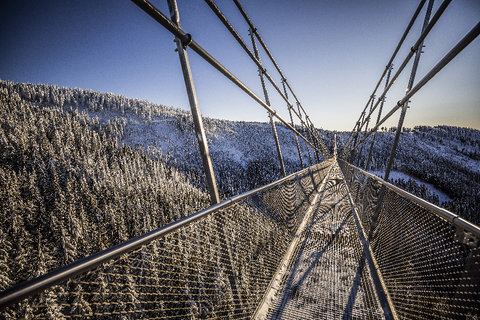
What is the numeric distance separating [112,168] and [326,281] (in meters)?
81.3

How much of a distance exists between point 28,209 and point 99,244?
36177 mm

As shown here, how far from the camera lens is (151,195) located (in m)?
58.4

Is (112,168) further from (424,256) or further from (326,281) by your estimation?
(424,256)

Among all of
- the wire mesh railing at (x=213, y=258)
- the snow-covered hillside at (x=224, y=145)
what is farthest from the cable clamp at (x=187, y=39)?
the snow-covered hillside at (x=224, y=145)

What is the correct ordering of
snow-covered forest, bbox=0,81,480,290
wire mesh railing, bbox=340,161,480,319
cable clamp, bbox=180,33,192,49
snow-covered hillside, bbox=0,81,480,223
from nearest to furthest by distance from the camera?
wire mesh railing, bbox=340,161,480,319, cable clamp, bbox=180,33,192,49, snow-covered forest, bbox=0,81,480,290, snow-covered hillside, bbox=0,81,480,223

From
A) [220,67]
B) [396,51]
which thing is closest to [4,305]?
[220,67]

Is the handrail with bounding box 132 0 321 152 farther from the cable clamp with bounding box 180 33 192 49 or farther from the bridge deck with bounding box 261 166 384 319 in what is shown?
the bridge deck with bounding box 261 166 384 319

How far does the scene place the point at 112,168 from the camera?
229 feet

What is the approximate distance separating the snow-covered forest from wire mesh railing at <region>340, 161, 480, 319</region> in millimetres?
43240

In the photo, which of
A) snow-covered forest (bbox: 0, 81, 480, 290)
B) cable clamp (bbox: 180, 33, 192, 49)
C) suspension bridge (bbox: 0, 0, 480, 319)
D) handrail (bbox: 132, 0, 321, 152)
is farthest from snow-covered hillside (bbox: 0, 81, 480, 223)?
cable clamp (bbox: 180, 33, 192, 49)

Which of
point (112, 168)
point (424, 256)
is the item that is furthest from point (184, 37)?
point (112, 168)

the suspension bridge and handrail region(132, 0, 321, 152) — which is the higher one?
handrail region(132, 0, 321, 152)

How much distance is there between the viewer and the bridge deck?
2061 mm

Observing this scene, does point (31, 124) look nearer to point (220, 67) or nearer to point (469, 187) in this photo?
point (220, 67)
